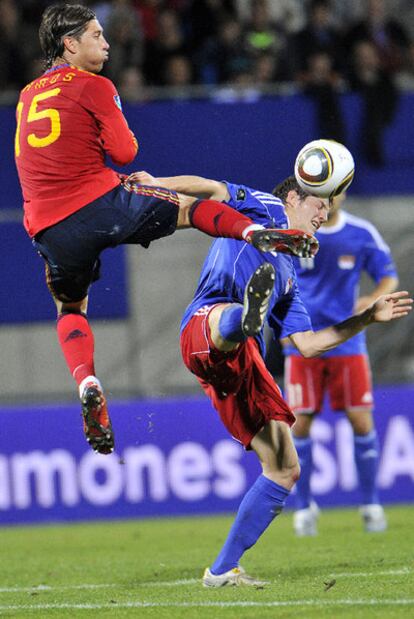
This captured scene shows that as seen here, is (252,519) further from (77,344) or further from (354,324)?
(77,344)

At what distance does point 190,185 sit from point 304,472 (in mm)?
3644

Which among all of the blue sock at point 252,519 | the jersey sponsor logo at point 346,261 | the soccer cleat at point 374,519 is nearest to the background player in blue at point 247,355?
the blue sock at point 252,519

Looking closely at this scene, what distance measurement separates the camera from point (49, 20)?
702cm

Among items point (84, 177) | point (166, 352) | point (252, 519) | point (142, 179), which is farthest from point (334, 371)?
point (84, 177)

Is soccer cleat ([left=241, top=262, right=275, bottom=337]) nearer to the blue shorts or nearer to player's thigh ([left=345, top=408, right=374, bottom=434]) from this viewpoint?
the blue shorts

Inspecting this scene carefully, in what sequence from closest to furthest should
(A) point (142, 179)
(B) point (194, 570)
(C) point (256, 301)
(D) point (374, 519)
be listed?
(C) point (256, 301) < (A) point (142, 179) < (B) point (194, 570) < (D) point (374, 519)

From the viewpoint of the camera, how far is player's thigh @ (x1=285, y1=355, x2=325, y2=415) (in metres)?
10.2

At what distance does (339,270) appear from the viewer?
10.2 meters

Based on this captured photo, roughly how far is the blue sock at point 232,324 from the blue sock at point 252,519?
2.81 ft

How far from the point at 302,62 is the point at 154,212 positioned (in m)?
7.79

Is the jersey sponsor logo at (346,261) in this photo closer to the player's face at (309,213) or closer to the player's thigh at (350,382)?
the player's thigh at (350,382)

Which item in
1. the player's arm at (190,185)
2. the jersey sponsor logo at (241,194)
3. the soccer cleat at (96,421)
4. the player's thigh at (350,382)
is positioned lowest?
the player's thigh at (350,382)

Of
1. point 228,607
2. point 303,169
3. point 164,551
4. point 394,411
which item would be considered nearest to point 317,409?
point 164,551

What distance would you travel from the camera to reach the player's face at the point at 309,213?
7.20 metres
